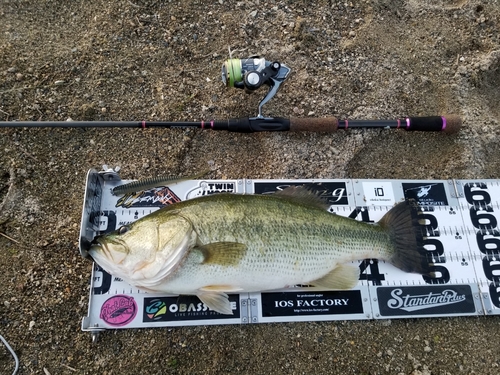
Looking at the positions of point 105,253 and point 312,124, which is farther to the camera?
point 312,124

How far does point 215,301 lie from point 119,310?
2.52 ft

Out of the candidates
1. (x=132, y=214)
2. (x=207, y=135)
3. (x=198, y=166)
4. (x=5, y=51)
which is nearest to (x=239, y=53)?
(x=207, y=135)

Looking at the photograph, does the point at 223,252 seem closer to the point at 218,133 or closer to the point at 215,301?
the point at 215,301

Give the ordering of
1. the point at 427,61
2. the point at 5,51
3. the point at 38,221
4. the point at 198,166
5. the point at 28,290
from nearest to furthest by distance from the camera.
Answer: the point at 28,290 < the point at 38,221 < the point at 198,166 < the point at 5,51 < the point at 427,61

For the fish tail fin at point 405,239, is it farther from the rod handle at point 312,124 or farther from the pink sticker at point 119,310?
the pink sticker at point 119,310

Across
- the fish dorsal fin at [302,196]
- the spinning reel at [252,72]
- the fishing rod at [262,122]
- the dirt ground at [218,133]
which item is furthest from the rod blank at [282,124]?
the fish dorsal fin at [302,196]

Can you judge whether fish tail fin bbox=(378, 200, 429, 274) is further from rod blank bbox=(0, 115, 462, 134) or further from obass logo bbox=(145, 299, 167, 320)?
obass logo bbox=(145, 299, 167, 320)

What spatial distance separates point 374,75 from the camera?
12.8 feet

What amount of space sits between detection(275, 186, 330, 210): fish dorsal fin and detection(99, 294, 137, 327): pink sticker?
1.45 m

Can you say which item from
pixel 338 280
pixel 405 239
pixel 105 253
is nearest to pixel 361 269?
pixel 338 280

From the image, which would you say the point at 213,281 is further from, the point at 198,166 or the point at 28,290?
the point at 28,290

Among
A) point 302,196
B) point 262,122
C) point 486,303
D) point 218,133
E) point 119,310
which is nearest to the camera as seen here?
point 119,310

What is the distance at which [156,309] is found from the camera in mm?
2922

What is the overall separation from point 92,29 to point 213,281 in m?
2.95
